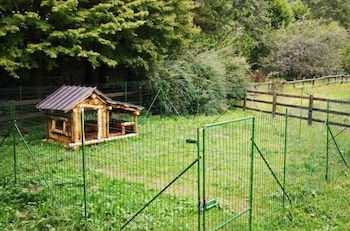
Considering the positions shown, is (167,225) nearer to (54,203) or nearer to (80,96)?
(54,203)

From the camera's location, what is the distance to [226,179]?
788 centimetres

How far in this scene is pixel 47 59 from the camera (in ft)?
40.6

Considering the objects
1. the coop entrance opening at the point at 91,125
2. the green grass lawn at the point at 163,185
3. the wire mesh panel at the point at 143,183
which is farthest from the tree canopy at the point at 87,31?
the wire mesh panel at the point at 143,183

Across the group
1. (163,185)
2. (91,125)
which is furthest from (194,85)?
(163,185)

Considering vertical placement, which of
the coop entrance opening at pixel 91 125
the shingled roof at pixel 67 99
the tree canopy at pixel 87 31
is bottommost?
the coop entrance opening at pixel 91 125

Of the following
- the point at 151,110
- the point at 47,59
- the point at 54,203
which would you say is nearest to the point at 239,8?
the point at 151,110

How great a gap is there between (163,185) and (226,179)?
1278 mm

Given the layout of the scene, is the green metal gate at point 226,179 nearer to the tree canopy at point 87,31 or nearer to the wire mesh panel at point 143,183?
the wire mesh panel at point 143,183

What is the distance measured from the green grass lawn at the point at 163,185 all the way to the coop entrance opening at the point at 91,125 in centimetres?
67

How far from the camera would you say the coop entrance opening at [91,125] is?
36.1ft

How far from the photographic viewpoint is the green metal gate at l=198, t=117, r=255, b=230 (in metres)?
5.46

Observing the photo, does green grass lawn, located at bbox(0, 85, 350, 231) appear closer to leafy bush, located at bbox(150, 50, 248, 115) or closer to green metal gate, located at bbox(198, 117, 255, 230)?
green metal gate, located at bbox(198, 117, 255, 230)

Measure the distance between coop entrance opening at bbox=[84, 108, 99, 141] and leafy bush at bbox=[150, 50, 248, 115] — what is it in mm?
3784

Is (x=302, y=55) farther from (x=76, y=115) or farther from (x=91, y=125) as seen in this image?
(x=76, y=115)
